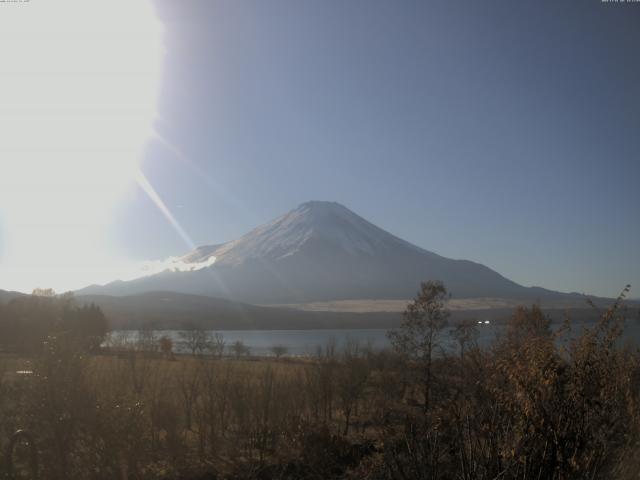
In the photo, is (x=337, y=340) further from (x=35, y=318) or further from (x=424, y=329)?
(x=424, y=329)

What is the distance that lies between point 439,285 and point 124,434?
13.1m

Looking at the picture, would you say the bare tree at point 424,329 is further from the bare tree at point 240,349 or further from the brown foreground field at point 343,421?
the bare tree at point 240,349

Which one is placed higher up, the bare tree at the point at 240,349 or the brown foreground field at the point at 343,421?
the brown foreground field at the point at 343,421

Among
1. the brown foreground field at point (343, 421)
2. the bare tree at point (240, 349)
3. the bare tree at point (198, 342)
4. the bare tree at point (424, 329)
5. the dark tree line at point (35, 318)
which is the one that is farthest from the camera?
the bare tree at point (198, 342)

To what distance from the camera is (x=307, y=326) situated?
139625 millimetres

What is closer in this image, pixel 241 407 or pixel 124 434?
pixel 124 434

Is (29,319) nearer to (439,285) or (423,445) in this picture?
(439,285)

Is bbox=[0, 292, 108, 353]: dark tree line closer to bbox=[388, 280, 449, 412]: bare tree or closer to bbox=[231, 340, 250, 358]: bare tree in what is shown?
bbox=[231, 340, 250, 358]: bare tree

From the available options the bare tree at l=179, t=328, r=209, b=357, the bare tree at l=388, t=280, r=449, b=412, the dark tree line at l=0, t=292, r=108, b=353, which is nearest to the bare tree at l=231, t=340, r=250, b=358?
the bare tree at l=179, t=328, r=209, b=357

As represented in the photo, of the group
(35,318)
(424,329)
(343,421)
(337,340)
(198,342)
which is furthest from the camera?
(337,340)

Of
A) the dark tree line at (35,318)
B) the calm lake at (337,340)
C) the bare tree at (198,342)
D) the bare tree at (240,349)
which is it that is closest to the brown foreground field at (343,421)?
the calm lake at (337,340)

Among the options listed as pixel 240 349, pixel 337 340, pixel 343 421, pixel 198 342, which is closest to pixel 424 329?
pixel 343 421

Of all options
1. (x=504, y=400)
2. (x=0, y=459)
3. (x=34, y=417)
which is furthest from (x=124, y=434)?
(x=504, y=400)

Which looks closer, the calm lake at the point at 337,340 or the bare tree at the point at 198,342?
the calm lake at the point at 337,340
